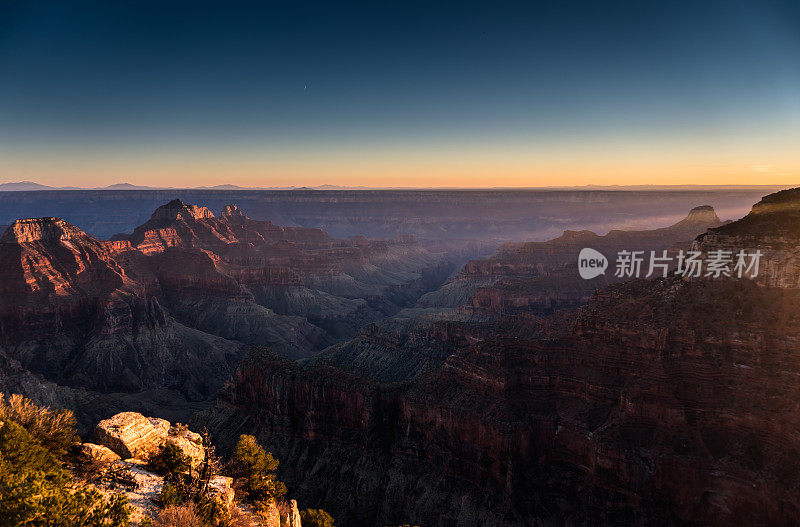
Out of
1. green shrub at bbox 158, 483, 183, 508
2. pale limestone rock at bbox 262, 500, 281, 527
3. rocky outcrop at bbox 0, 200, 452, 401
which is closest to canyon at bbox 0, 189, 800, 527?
rocky outcrop at bbox 0, 200, 452, 401

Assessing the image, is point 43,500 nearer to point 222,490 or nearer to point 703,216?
point 222,490

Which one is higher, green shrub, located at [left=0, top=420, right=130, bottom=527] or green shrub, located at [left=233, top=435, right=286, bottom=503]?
green shrub, located at [left=0, top=420, right=130, bottom=527]

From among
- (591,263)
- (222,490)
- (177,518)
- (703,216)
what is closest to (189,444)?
(222,490)

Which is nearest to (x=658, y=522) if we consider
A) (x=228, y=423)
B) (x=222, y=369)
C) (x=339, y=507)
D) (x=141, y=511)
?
(x=339, y=507)

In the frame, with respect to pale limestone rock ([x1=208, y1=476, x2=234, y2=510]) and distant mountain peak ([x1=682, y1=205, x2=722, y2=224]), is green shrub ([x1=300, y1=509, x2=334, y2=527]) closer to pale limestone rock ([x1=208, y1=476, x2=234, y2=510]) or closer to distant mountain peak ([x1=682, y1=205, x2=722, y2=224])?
pale limestone rock ([x1=208, y1=476, x2=234, y2=510])

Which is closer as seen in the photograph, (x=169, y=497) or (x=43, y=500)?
(x=43, y=500)

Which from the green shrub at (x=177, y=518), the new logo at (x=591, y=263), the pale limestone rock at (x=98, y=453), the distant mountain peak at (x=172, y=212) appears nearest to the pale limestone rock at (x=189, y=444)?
the pale limestone rock at (x=98, y=453)

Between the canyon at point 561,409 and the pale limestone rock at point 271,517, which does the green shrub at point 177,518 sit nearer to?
the pale limestone rock at point 271,517
